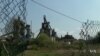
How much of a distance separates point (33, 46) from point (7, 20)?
24.1 meters

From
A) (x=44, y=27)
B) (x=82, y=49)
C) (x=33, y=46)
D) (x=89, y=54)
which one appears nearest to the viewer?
(x=89, y=54)

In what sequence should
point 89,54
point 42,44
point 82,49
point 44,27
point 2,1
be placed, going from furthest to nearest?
point 44,27 < point 42,44 < point 82,49 < point 89,54 < point 2,1

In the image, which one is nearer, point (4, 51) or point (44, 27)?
point (4, 51)

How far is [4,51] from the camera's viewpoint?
5.57 metres

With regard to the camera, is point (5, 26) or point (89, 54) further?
point (89, 54)

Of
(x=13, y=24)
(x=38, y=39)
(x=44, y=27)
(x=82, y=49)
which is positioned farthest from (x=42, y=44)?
(x=13, y=24)

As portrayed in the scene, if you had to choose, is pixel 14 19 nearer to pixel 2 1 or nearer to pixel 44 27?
pixel 2 1

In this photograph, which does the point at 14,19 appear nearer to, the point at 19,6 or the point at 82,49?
the point at 19,6

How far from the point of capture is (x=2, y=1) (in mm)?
5332

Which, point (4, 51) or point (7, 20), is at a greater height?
point (7, 20)

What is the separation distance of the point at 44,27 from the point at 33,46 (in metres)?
9.56

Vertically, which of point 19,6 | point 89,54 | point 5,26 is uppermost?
point 19,6

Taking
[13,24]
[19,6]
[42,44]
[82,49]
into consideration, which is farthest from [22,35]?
[42,44]

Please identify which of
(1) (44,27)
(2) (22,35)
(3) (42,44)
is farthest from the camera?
(1) (44,27)
